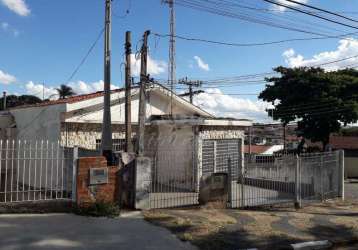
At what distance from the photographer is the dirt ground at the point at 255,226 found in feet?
29.1

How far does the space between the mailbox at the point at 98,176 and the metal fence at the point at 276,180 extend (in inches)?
152

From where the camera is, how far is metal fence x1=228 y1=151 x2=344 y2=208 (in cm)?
1355

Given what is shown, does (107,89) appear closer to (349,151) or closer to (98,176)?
(98,176)

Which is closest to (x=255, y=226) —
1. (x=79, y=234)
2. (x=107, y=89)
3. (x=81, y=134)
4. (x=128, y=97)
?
(x=79, y=234)

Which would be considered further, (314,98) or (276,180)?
(314,98)

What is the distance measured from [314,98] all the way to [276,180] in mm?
20691

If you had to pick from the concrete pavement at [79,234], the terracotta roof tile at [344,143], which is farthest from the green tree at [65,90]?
the concrete pavement at [79,234]

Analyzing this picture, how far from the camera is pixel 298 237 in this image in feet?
31.1

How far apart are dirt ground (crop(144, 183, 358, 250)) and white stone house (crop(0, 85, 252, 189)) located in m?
3.18

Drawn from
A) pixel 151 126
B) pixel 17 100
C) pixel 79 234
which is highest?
pixel 17 100

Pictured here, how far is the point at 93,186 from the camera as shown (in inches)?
413

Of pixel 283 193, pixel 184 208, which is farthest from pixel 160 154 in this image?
pixel 283 193

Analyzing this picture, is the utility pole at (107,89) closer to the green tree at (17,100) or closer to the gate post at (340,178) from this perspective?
the gate post at (340,178)

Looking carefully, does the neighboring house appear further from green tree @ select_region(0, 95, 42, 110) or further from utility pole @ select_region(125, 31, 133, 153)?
green tree @ select_region(0, 95, 42, 110)
